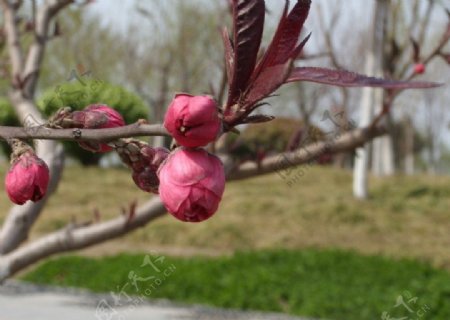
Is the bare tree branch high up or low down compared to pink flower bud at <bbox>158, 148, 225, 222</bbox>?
down

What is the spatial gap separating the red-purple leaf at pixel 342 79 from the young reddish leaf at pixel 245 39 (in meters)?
0.05

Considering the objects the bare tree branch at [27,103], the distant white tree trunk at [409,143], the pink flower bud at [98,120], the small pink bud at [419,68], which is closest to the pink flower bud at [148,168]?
the pink flower bud at [98,120]

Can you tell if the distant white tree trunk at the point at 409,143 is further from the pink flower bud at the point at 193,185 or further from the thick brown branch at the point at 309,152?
the pink flower bud at the point at 193,185

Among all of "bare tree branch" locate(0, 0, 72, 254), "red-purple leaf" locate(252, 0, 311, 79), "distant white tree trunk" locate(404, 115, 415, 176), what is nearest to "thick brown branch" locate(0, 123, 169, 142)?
"red-purple leaf" locate(252, 0, 311, 79)

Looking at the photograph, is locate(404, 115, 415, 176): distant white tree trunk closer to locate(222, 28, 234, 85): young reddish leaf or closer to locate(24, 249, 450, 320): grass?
locate(24, 249, 450, 320): grass

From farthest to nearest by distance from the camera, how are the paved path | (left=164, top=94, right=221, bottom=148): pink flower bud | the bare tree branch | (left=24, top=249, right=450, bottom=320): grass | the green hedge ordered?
1. (left=24, top=249, right=450, bottom=320): grass
2. the paved path
3. the bare tree branch
4. the green hedge
5. (left=164, top=94, right=221, bottom=148): pink flower bud

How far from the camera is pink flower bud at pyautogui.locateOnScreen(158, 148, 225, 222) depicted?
0.77m

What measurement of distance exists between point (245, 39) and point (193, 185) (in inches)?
Result: 6.3

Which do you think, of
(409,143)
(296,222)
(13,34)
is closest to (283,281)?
(296,222)

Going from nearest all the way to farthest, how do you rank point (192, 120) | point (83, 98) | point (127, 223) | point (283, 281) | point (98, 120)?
point (192, 120) → point (98, 120) → point (83, 98) → point (127, 223) → point (283, 281)

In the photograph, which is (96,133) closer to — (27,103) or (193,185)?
(193,185)

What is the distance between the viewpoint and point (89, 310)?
8023mm

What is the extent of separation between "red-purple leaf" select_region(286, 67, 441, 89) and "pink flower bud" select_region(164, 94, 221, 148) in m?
0.09

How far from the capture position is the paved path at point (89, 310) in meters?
7.52
